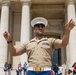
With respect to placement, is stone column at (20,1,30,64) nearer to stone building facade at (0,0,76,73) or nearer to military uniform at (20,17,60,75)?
stone building facade at (0,0,76,73)

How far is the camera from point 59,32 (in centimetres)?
4619

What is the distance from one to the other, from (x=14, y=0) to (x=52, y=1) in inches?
227

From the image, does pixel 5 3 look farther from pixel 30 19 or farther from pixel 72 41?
pixel 72 41

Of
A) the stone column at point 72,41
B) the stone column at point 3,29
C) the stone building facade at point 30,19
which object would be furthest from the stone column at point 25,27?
the stone column at point 72,41

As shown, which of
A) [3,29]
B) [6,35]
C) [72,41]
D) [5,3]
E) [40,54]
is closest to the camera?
[40,54]

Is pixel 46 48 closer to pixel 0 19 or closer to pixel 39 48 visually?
pixel 39 48

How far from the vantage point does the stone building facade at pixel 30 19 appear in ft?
120

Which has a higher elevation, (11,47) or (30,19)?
(30,19)

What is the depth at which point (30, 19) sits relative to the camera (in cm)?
4191

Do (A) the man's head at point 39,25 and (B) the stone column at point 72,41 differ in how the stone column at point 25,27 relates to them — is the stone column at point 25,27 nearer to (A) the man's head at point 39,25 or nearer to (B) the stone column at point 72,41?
(B) the stone column at point 72,41

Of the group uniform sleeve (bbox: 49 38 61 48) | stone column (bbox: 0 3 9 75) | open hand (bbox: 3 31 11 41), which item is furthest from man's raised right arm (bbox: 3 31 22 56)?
stone column (bbox: 0 3 9 75)

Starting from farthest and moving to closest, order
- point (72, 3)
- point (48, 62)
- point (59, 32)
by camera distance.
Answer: point (59, 32) < point (72, 3) < point (48, 62)

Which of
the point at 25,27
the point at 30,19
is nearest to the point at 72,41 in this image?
the point at 25,27

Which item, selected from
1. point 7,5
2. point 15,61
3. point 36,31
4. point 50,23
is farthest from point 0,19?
point 36,31
